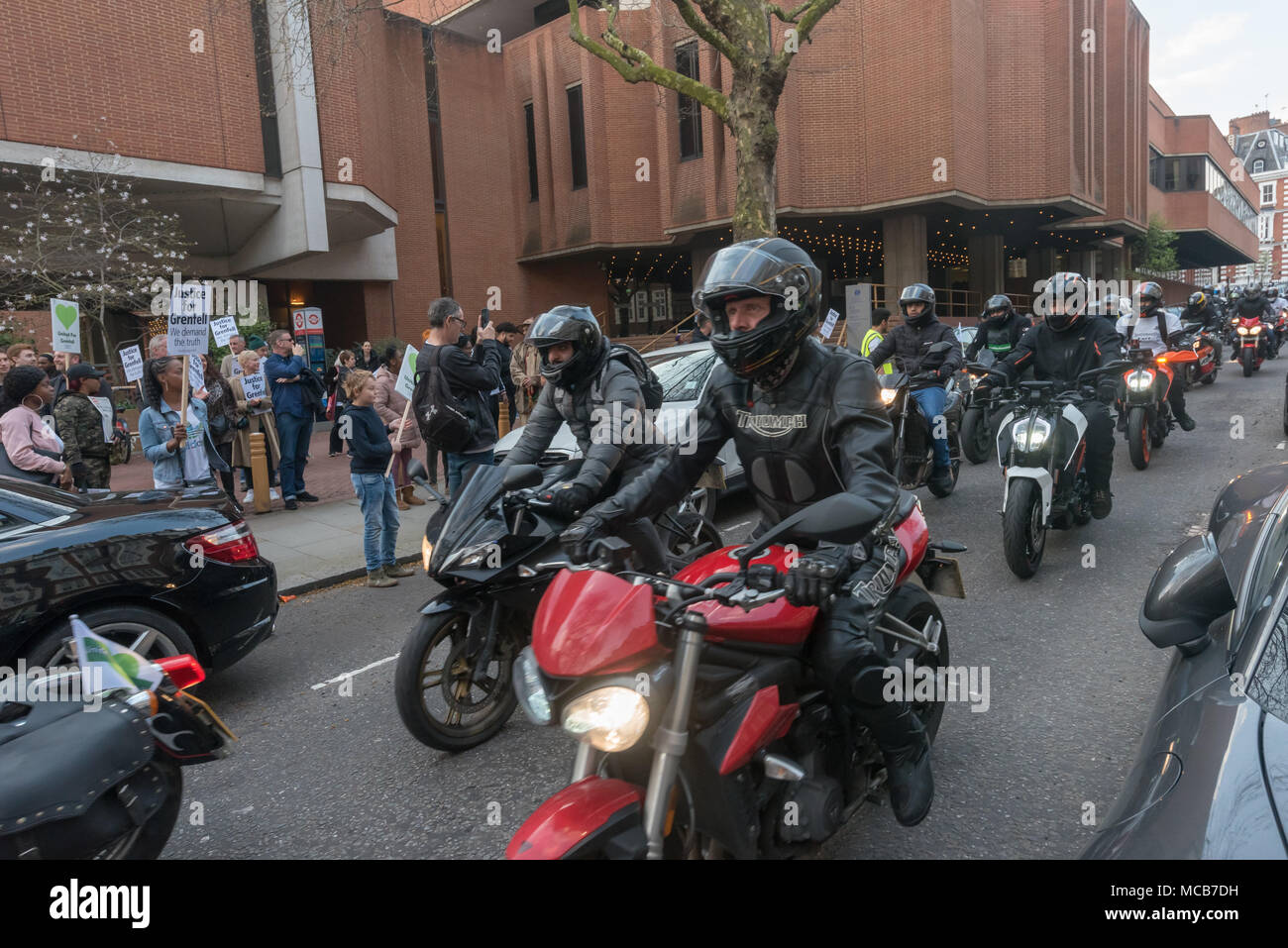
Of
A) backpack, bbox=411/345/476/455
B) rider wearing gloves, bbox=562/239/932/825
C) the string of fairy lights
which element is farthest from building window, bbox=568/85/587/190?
rider wearing gloves, bbox=562/239/932/825

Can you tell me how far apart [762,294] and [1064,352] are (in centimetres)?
522

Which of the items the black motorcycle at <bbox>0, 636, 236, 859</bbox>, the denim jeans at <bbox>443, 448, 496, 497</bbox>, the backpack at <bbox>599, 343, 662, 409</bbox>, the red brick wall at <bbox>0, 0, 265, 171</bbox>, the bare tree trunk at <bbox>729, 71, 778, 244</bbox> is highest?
the red brick wall at <bbox>0, 0, 265, 171</bbox>

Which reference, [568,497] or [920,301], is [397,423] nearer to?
[920,301]

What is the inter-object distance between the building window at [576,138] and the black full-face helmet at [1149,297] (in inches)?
783

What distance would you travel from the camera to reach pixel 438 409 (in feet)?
22.9

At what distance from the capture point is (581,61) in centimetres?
2667

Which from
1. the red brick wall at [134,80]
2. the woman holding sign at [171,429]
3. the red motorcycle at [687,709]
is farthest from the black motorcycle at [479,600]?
the red brick wall at [134,80]

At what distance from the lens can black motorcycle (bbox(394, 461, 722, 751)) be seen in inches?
148

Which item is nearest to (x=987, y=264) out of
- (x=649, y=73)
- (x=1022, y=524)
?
(x=649, y=73)

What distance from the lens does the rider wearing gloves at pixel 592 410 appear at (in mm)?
4160

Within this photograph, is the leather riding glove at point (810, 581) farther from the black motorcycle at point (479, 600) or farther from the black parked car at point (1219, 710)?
the black motorcycle at point (479, 600)

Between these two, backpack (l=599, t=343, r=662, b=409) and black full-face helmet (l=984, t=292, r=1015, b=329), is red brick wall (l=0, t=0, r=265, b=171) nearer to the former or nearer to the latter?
black full-face helmet (l=984, t=292, r=1015, b=329)

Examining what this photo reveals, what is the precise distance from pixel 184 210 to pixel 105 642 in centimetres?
2050

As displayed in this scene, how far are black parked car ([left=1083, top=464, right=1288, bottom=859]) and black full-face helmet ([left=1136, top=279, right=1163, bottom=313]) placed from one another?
9300mm
